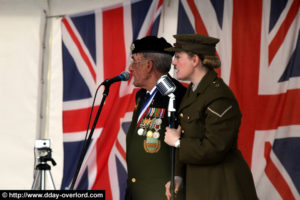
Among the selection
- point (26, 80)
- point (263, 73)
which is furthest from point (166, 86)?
point (26, 80)

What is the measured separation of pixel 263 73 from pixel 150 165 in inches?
81.8

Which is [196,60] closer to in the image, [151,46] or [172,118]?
[172,118]

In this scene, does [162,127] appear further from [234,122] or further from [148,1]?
[148,1]

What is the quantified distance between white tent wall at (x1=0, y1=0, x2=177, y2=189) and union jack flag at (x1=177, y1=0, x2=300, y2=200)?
1001 millimetres

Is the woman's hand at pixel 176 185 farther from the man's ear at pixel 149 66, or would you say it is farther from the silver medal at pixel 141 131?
the man's ear at pixel 149 66

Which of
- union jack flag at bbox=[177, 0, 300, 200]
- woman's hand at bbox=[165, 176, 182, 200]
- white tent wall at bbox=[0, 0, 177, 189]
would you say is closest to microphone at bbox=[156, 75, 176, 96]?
woman's hand at bbox=[165, 176, 182, 200]

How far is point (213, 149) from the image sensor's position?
8.23ft

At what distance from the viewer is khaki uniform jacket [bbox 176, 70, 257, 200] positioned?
99.5 inches

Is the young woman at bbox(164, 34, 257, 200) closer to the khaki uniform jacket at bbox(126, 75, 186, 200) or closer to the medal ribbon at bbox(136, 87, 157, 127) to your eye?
the khaki uniform jacket at bbox(126, 75, 186, 200)

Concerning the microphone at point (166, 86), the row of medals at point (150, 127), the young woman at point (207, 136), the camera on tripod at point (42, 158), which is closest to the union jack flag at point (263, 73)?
the row of medals at point (150, 127)

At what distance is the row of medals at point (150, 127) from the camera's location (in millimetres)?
3096

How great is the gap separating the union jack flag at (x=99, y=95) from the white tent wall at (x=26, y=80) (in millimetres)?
104

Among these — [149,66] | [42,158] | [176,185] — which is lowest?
[176,185]

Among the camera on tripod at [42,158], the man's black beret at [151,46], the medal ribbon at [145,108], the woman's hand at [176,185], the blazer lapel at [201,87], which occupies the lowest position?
the woman's hand at [176,185]
